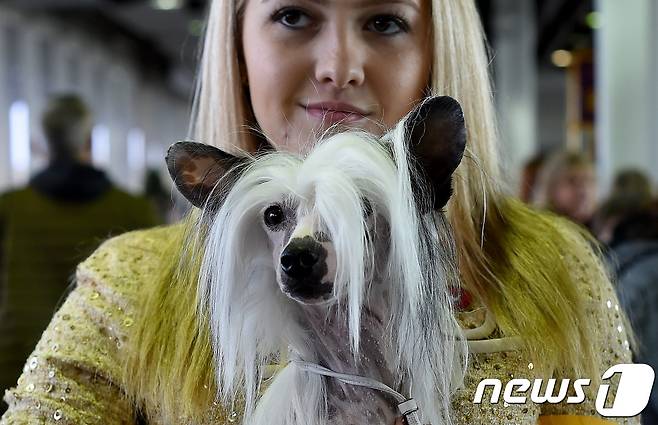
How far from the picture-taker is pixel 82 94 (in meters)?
10.3

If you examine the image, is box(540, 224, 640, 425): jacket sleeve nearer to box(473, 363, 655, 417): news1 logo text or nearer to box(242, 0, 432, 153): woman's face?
box(473, 363, 655, 417): news1 logo text

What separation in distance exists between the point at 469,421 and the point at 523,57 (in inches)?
369

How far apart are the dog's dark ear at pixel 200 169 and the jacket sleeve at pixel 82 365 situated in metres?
0.27

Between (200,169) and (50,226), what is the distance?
5.85ft

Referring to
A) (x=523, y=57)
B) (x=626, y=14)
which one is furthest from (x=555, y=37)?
(x=626, y=14)

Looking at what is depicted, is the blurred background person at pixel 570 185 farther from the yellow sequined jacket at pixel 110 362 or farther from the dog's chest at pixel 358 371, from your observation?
the dog's chest at pixel 358 371

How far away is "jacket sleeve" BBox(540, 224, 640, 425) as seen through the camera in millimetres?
877

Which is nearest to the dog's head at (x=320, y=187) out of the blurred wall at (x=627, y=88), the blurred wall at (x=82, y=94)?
the blurred wall at (x=627, y=88)

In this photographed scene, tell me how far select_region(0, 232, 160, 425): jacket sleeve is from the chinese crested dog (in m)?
0.22

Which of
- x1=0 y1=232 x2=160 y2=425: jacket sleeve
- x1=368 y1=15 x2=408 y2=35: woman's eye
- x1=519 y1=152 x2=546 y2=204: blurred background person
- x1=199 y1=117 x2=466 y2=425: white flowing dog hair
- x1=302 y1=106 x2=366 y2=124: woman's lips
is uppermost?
x1=368 y1=15 x2=408 y2=35: woman's eye

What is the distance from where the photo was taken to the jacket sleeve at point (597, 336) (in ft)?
2.88

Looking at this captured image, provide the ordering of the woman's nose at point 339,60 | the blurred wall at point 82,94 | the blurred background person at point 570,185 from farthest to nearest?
the blurred wall at point 82,94 → the blurred background person at point 570,185 → the woman's nose at point 339,60

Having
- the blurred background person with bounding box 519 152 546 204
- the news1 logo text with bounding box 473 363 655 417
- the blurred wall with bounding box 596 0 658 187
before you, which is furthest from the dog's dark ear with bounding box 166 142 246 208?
the blurred wall with bounding box 596 0 658 187

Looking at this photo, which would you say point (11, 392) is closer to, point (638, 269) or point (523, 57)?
point (638, 269)
